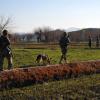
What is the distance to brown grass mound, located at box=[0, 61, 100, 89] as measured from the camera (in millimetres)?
14160

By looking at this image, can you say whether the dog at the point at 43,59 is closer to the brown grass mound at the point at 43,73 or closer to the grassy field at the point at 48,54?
the grassy field at the point at 48,54

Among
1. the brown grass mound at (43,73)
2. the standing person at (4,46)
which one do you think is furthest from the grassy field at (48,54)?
the brown grass mound at (43,73)

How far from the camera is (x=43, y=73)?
1559 cm

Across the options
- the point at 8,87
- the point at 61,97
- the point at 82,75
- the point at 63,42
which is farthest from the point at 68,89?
the point at 63,42

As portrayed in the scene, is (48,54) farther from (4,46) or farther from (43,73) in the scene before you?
(43,73)

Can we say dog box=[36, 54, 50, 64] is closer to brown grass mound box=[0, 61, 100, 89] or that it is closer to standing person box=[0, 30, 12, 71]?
brown grass mound box=[0, 61, 100, 89]

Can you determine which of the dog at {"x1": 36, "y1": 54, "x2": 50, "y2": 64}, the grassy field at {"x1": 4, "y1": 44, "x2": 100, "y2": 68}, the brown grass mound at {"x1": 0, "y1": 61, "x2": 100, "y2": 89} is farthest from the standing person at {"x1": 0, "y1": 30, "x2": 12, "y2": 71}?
the dog at {"x1": 36, "y1": 54, "x2": 50, "y2": 64}

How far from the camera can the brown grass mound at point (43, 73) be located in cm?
1416

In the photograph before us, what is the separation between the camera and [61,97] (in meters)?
12.2

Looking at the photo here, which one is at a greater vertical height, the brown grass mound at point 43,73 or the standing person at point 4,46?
the standing person at point 4,46

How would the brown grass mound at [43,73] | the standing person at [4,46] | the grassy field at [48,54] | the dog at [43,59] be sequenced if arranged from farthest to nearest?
1. the grassy field at [48,54]
2. the dog at [43,59]
3. the standing person at [4,46]
4. the brown grass mound at [43,73]

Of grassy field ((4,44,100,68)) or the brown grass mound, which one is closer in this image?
the brown grass mound

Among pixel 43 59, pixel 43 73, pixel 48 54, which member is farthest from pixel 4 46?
pixel 48 54

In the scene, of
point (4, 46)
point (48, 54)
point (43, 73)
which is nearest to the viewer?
point (43, 73)
